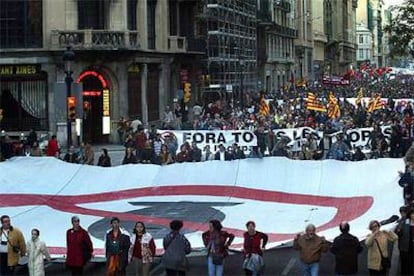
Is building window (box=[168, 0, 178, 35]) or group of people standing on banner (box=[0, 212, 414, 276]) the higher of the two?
building window (box=[168, 0, 178, 35])

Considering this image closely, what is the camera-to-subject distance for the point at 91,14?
1832 inches

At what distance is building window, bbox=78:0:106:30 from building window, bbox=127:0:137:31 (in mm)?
2096

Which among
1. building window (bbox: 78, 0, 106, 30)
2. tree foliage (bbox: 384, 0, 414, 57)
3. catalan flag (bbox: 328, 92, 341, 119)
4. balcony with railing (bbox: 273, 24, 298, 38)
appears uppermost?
balcony with railing (bbox: 273, 24, 298, 38)

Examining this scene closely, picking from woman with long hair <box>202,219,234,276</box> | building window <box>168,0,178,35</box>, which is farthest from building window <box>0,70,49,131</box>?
woman with long hair <box>202,219,234,276</box>

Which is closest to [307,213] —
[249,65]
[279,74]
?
[249,65]

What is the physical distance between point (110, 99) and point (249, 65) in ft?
97.2

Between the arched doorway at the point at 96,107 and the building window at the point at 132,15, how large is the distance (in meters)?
3.74

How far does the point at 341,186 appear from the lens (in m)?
20.3

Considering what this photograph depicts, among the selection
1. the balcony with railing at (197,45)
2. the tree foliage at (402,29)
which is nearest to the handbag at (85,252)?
the tree foliage at (402,29)

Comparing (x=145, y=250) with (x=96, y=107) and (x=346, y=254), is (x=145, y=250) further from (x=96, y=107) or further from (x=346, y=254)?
(x=96, y=107)

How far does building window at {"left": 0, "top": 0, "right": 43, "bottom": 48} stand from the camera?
148 ft

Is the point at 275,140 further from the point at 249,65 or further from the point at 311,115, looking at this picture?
the point at 249,65

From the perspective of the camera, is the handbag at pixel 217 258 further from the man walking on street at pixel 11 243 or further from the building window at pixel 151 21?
the building window at pixel 151 21

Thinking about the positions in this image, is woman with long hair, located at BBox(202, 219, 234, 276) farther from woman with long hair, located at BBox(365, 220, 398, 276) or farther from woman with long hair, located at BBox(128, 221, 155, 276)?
woman with long hair, located at BBox(365, 220, 398, 276)
